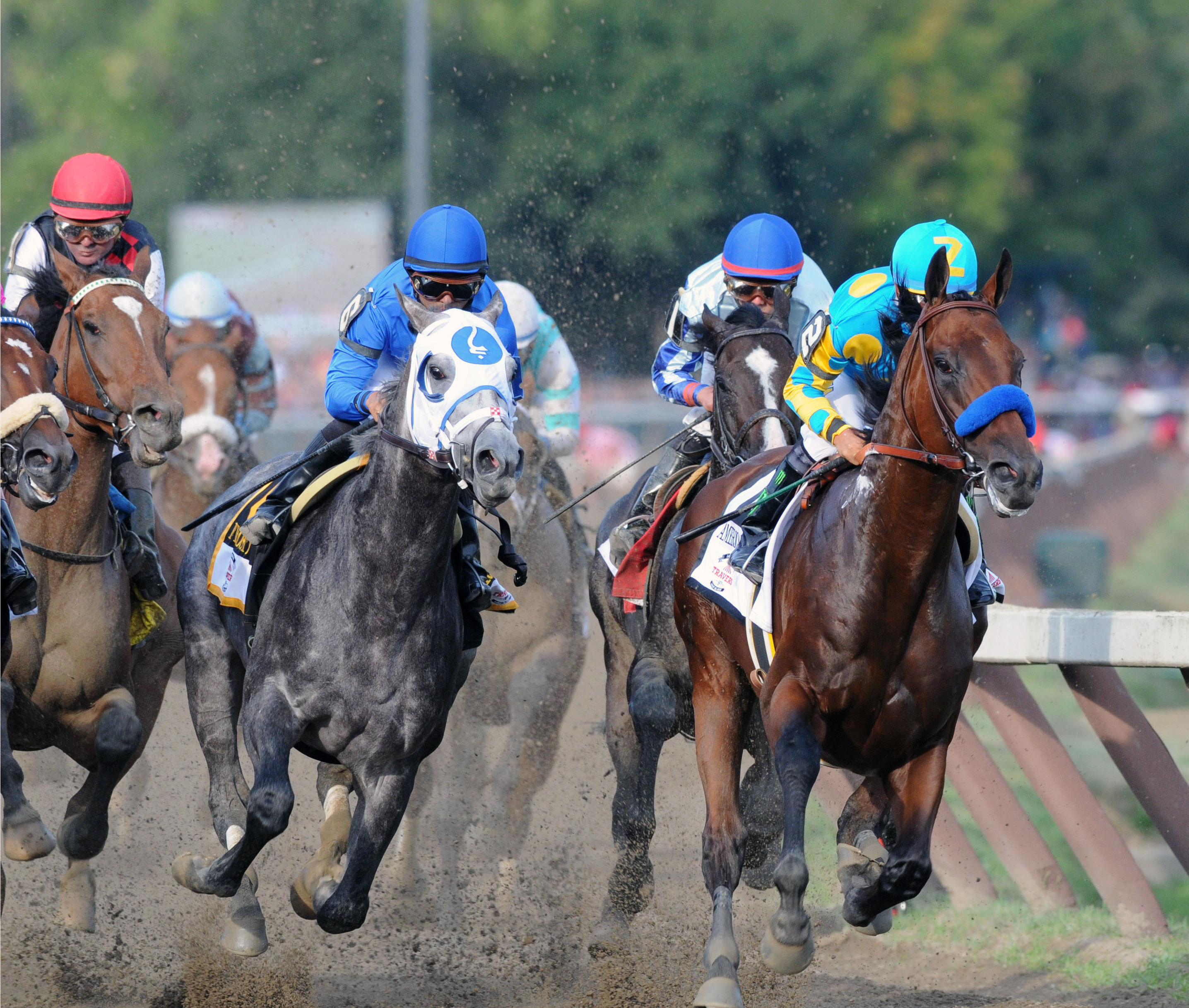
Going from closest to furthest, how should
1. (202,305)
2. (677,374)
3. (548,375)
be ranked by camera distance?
(677,374) → (548,375) → (202,305)

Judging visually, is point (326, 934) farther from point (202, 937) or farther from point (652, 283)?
point (652, 283)

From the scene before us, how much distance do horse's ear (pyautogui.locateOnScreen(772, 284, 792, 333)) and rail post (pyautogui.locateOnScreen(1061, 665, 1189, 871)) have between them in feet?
5.74

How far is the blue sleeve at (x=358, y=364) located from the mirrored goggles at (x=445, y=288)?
8.8 inches

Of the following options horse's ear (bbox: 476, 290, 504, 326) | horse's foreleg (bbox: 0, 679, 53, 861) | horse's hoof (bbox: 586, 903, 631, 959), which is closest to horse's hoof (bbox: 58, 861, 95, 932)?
horse's foreleg (bbox: 0, 679, 53, 861)

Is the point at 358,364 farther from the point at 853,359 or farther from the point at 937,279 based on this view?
the point at 937,279

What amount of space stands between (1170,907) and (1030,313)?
25.2 meters

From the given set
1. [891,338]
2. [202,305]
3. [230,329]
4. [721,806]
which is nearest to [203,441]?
[230,329]

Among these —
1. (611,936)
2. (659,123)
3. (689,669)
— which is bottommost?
(611,936)

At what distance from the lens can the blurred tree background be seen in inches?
1148

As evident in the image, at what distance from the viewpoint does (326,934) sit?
23.9ft

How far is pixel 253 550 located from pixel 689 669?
173 cm

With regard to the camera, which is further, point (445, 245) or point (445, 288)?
point (445, 288)

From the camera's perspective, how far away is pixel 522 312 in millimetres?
8914

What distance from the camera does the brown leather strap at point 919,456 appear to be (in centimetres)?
492
